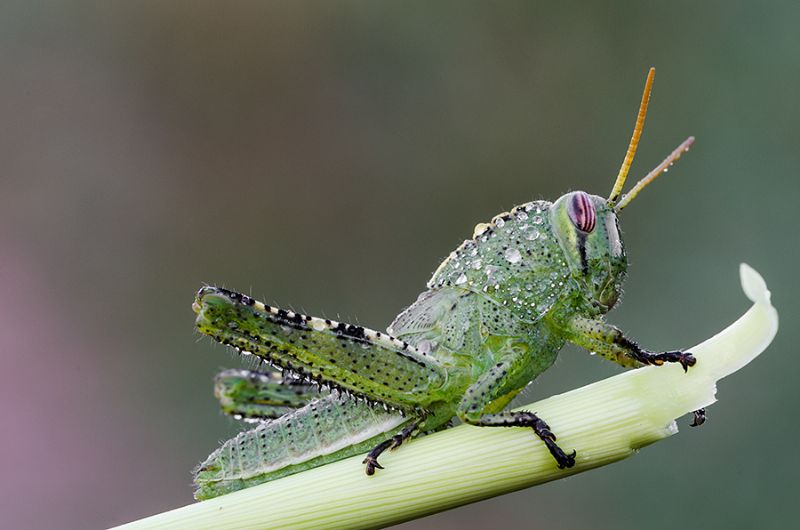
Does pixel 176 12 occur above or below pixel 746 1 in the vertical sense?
above

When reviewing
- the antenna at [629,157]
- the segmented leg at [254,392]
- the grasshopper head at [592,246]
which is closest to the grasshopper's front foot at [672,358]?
the grasshopper head at [592,246]

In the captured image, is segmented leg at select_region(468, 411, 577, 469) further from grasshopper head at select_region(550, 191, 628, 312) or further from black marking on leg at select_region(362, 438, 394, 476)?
grasshopper head at select_region(550, 191, 628, 312)

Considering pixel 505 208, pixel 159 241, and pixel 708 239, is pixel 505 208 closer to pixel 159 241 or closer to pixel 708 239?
pixel 708 239

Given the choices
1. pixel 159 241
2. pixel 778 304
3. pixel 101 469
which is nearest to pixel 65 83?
pixel 159 241

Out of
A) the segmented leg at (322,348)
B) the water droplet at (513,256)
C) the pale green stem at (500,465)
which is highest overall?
the water droplet at (513,256)

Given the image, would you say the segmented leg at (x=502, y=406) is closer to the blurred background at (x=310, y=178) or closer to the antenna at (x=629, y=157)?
the antenna at (x=629, y=157)

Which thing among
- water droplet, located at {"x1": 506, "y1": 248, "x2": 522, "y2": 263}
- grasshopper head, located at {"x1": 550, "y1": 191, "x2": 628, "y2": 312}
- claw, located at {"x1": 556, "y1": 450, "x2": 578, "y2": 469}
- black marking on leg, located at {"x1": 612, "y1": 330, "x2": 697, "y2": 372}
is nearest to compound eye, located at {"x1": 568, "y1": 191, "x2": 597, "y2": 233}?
grasshopper head, located at {"x1": 550, "y1": 191, "x2": 628, "y2": 312}
